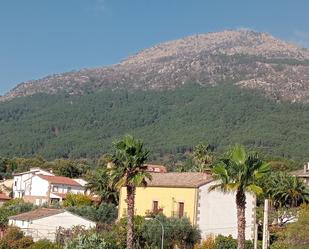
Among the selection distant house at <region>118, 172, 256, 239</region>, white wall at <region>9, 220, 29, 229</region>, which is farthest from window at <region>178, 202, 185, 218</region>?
white wall at <region>9, 220, 29, 229</region>

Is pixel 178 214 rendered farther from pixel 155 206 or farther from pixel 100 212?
pixel 100 212

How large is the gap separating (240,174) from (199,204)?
21940 mm

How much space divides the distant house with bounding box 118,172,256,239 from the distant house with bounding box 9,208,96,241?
739cm

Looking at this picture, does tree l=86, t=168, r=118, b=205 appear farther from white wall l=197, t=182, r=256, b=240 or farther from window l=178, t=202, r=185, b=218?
white wall l=197, t=182, r=256, b=240

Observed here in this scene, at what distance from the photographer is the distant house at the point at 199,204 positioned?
57.8 metres

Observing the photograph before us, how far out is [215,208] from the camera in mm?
58844

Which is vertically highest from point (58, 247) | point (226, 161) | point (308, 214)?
point (226, 161)

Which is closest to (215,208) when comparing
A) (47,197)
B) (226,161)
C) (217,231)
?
(217,231)

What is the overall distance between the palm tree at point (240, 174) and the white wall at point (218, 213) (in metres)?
21.0

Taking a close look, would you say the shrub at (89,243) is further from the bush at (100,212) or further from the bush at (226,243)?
the bush at (100,212)

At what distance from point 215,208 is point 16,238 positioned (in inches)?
751

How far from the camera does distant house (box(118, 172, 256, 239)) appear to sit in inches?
2276

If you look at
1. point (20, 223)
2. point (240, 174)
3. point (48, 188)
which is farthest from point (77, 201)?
point (240, 174)

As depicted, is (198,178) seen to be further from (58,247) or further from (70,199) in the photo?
(70,199)
